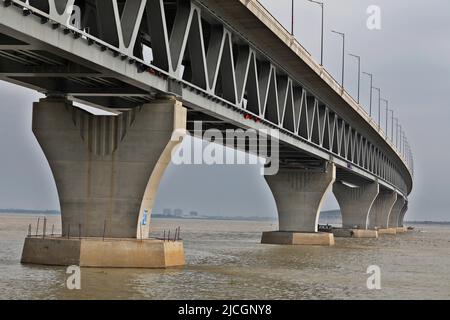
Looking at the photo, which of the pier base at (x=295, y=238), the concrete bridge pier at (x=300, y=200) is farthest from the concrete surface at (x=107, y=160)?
the concrete bridge pier at (x=300, y=200)

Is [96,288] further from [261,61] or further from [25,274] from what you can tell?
[261,61]

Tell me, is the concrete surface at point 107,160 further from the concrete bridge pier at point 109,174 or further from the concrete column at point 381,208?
the concrete column at point 381,208

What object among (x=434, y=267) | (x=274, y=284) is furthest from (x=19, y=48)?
(x=434, y=267)

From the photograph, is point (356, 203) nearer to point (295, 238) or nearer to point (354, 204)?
point (354, 204)

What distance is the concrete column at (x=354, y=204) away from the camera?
10184cm

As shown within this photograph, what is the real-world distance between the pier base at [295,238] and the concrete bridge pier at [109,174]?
31094 millimetres

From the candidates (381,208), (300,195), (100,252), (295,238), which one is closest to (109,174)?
(100,252)

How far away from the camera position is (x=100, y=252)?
30.0 metres

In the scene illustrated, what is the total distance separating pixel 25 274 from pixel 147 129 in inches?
284

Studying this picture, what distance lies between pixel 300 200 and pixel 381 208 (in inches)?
2702

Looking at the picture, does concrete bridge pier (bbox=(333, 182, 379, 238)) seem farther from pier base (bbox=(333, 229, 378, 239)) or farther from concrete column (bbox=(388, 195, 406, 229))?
concrete column (bbox=(388, 195, 406, 229))

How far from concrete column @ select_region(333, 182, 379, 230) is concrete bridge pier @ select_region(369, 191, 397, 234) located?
84.2 ft

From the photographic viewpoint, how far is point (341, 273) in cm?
3506

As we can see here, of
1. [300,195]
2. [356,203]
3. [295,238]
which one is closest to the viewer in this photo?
[295,238]
